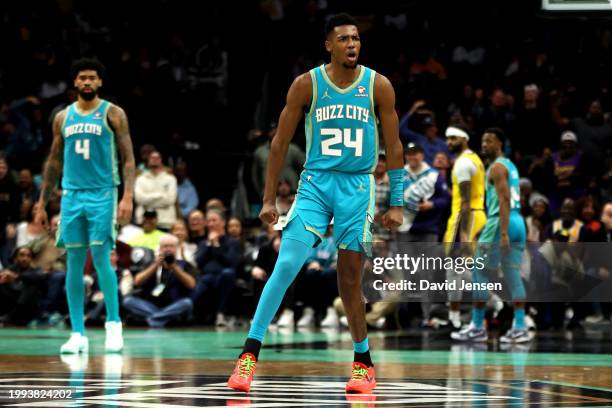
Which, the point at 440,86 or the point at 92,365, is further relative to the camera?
the point at 440,86

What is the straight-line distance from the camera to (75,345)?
10.5 m

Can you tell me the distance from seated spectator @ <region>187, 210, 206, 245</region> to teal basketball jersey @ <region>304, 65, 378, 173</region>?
881cm

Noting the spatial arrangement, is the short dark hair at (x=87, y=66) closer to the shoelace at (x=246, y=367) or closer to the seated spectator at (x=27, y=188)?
the shoelace at (x=246, y=367)

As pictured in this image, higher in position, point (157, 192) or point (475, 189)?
point (157, 192)

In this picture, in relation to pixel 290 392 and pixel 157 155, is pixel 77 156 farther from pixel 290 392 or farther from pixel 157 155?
pixel 157 155

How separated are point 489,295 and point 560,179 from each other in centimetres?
338

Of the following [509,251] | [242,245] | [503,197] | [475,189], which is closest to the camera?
[503,197]

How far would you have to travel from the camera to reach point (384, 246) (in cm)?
1499

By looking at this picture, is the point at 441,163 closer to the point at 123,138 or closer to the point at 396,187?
the point at 123,138

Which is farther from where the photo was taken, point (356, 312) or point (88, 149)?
point (88, 149)

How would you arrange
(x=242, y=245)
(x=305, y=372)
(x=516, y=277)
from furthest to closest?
(x=242, y=245) < (x=516, y=277) < (x=305, y=372)

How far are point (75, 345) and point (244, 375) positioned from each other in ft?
11.4

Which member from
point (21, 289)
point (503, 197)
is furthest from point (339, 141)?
point (21, 289)

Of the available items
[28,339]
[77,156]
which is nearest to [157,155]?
[28,339]
